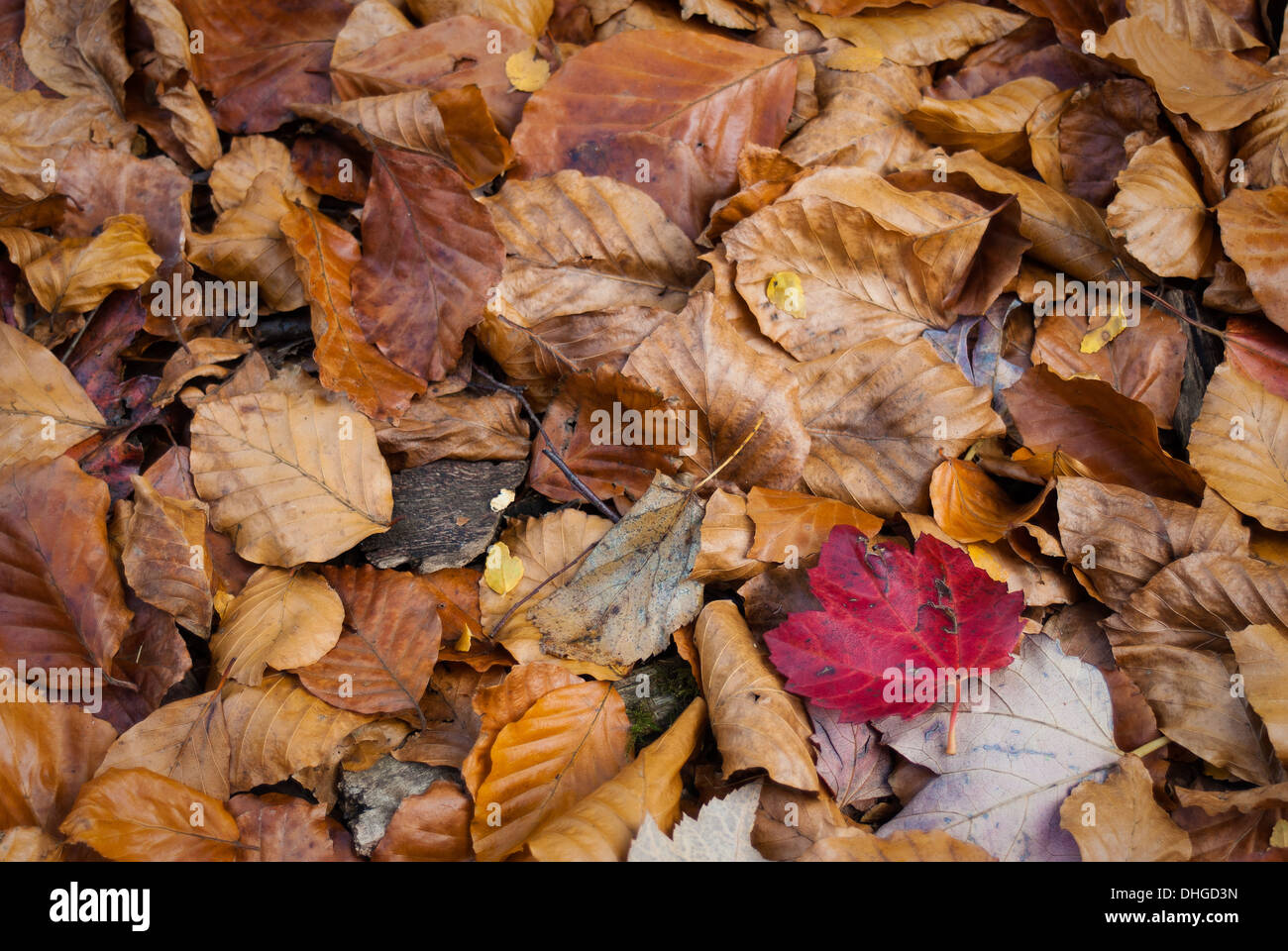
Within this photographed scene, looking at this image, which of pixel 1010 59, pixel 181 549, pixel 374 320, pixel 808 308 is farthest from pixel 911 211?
pixel 181 549

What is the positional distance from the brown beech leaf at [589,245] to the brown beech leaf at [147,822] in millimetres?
1208

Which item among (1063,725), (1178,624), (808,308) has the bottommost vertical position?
(1063,725)

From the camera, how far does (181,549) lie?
179 centimetres

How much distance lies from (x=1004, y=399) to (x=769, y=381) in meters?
0.55

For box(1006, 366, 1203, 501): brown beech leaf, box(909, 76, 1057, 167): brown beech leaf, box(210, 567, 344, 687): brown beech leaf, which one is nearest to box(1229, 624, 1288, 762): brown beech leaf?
box(1006, 366, 1203, 501): brown beech leaf

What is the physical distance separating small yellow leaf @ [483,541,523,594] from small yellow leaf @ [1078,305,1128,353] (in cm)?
137

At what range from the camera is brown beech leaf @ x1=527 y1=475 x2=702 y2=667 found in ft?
5.79

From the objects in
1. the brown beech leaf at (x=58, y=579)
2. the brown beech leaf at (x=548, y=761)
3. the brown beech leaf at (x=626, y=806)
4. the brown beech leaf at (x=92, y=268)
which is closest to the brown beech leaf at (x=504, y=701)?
the brown beech leaf at (x=548, y=761)

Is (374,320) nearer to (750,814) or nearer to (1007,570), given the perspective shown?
(750,814)

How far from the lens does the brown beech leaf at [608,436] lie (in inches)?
74.1

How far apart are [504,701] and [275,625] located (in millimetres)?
494

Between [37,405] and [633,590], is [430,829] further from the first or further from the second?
[37,405]

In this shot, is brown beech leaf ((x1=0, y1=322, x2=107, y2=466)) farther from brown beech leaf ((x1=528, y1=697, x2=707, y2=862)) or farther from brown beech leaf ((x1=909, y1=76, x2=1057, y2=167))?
brown beech leaf ((x1=909, y1=76, x2=1057, y2=167))

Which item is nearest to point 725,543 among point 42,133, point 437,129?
point 437,129
